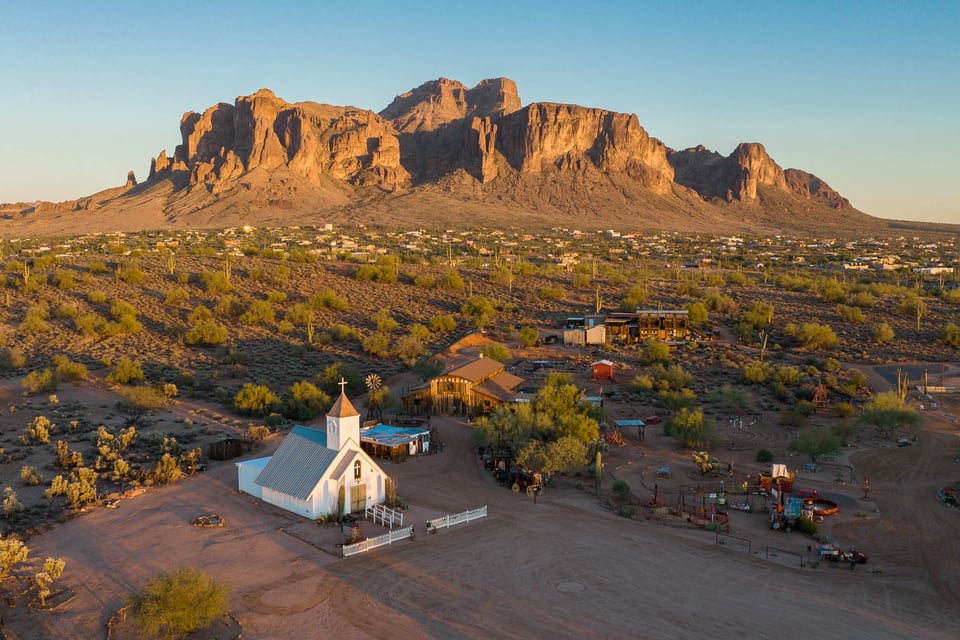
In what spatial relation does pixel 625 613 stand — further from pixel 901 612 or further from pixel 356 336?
pixel 356 336

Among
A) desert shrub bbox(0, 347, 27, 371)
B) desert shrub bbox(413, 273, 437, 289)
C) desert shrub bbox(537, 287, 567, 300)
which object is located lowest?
desert shrub bbox(0, 347, 27, 371)

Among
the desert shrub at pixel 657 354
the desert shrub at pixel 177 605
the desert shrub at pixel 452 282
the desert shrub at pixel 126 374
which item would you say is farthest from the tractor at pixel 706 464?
the desert shrub at pixel 452 282

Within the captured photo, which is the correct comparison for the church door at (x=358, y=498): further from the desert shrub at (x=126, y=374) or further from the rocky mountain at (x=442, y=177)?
the rocky mountain at (x=442, y=177)

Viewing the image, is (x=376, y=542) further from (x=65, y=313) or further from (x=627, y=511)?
(x=65, y=313)

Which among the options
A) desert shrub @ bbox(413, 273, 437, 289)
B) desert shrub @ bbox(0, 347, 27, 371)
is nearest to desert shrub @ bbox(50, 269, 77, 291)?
desert shrub @ bbox(0, 347, 27, 371)

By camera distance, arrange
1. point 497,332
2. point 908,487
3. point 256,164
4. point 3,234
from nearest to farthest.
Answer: point 908,487 < point 497,332 < point 3,234 < point 256,164

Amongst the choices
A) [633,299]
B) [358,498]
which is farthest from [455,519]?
[633,299]

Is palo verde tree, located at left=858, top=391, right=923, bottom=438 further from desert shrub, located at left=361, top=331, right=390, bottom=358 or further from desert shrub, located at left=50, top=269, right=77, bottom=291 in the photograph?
desert shrub, located at left=50, top=269, right=77, bottom=291

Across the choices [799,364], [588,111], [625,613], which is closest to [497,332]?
[799,364]
